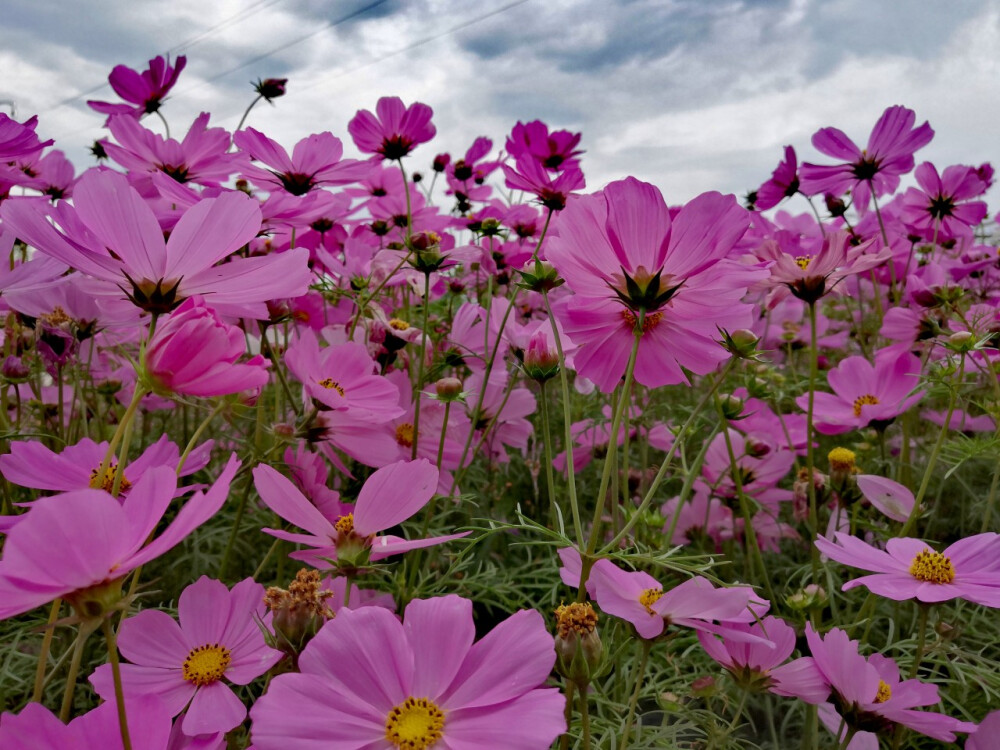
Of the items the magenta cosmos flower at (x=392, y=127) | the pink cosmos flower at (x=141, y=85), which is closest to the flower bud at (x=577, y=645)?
the magenta cosmos flower at (x=392, y=127)

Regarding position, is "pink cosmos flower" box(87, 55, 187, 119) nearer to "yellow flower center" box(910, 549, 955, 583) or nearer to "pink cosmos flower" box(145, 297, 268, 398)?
"pink cosmos flower" box(145, 297, 268, 398)

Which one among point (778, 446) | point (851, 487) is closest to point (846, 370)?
point (778, 446)

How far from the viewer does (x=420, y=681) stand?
361 millimetres

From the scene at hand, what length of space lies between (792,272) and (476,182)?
104 cm

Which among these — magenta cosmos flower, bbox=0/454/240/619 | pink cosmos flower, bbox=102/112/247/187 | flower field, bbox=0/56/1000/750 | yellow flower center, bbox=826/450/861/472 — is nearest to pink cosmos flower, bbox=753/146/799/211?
flower field, bbox=0/56/1000/750

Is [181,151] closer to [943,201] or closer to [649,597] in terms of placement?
[649,597]

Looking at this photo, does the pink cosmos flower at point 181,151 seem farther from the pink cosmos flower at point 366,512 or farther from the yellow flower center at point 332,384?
the pink cosmos flower at point 366,512

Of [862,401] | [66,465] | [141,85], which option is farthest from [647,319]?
[141,85]

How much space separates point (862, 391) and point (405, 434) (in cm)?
62

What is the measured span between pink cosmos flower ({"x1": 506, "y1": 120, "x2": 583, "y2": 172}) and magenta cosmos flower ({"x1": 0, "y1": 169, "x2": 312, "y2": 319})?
597 millimetres

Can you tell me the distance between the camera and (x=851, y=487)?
0.80 meters

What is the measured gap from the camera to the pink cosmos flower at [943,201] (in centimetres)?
129

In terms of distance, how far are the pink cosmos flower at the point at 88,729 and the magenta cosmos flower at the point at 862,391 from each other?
84 cm

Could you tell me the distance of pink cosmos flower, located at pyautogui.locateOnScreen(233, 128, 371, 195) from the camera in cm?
77
